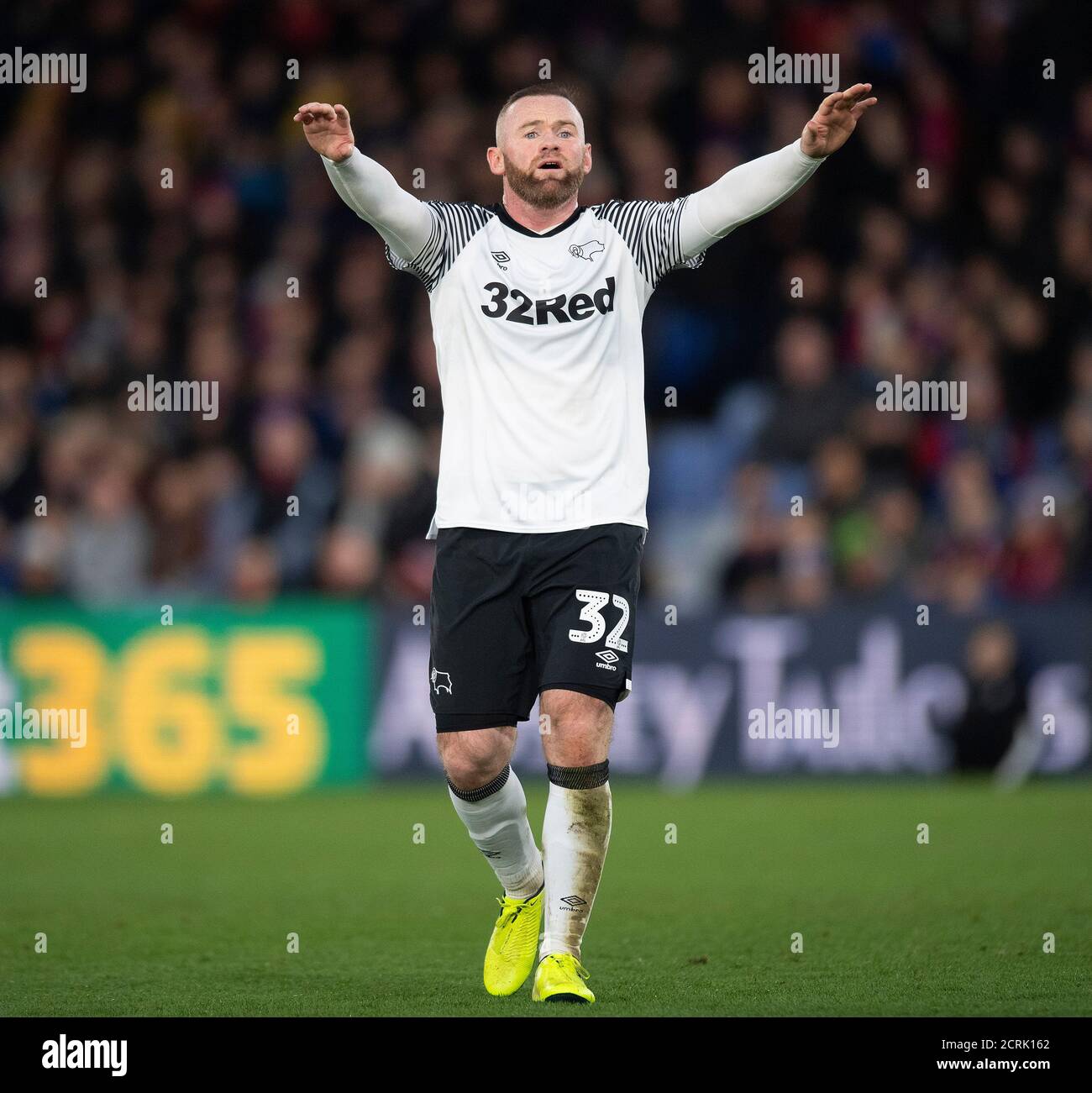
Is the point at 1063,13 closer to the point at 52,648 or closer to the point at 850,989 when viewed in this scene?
the point at 52,648

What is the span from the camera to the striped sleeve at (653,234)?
5.99m

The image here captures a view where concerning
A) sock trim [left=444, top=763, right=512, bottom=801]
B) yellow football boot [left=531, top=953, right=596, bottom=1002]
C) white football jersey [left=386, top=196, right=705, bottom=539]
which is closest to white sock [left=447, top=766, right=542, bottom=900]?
sock trim [left=444, top=763, right=512, bottom=801]

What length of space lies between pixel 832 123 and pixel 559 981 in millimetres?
2605

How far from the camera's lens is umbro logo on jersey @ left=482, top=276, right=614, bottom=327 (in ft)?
19.2

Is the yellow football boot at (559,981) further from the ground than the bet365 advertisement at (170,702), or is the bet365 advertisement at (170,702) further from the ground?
the bet365 advertisement at (170,702)

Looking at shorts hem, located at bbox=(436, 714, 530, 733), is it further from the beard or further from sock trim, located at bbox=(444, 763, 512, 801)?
the beard

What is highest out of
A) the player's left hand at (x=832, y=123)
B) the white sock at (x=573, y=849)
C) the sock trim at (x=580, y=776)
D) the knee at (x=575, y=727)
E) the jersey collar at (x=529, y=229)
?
the player's left hand at (x=832, y=123)

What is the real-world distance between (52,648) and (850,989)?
7688 mm

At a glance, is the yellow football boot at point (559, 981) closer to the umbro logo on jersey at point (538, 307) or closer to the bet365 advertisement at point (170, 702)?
the umbro logo on jersey at point (538, 307)

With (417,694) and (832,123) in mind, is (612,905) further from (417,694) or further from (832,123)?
(417,694)

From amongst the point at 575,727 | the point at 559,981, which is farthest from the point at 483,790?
the point at 559,981

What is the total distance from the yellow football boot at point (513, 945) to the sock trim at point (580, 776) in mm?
603

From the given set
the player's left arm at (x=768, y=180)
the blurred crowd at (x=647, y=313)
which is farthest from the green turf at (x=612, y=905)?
the player's left arm at (x=768, y=180)

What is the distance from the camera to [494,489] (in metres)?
5.85
